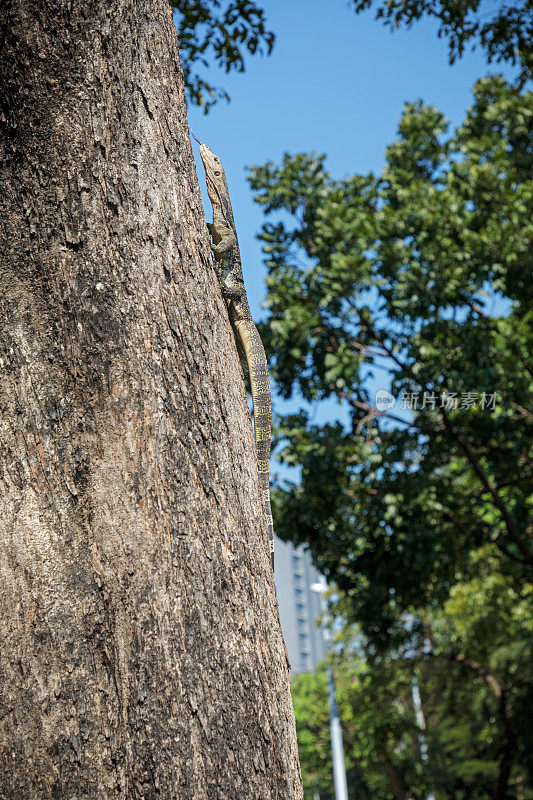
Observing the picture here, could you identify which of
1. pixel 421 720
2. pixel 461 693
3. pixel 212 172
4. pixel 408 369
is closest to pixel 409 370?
pixel 408 369

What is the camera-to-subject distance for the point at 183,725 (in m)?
1.64

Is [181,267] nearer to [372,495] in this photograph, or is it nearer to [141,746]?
[141,746]

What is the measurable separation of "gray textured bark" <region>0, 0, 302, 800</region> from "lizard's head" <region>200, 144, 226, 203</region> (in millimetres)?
993

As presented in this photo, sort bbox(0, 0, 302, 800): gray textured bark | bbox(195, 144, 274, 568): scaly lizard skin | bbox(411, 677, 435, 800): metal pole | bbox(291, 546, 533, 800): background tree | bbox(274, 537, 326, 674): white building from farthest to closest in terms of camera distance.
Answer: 1. bbox(274, 537, 326, 674): white building
2. bbox(411, 677, 435, 800): metal pole
3. bbox(291, 546, 533, 800): background tree
4. bbox(195, 144, 274, 568): scaly lizard skin
5. bbox(0, 0, 302, 800): gray textured bark

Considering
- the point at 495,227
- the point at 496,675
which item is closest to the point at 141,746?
the point at 495,227

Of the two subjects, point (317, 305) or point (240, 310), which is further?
point (317, 305)

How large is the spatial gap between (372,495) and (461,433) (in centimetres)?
128

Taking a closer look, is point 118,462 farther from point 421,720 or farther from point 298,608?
point 298,608

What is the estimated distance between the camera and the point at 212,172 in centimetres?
314

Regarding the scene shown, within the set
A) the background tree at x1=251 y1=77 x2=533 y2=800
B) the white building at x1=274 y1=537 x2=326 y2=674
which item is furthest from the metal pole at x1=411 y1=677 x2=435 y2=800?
the white building at x1=274 y1=537 x2=326 y2=674

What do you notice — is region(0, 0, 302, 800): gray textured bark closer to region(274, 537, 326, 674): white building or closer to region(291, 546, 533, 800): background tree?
region(291, 546, 533, 800): background tree

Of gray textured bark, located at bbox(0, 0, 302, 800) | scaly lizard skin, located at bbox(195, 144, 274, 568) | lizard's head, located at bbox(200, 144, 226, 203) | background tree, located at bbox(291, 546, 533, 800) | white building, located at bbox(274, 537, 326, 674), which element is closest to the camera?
gray textured bark, located at bbox(0, 0, 302, 800)

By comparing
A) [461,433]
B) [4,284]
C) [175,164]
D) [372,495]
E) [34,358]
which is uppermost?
[461,433]

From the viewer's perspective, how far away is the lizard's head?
3113 mm
